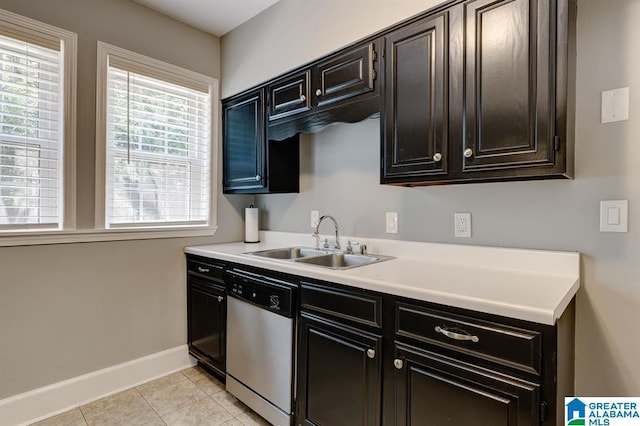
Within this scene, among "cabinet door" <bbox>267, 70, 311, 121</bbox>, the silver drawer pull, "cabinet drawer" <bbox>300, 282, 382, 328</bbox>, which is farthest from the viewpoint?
"cabinet door" <bbox>267, 70, 311, 121</bbox>

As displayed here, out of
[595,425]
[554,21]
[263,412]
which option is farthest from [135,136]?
[595,425]

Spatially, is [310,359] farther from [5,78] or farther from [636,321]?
[5,78]

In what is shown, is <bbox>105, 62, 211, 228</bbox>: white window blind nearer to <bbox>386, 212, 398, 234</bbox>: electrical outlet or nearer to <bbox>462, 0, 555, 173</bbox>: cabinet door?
<bbox>386, 212, 398, 234</bbox>: electrical outlet

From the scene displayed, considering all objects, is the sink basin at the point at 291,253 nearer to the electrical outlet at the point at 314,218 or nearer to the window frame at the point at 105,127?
the electrical outlet at the point at 314,218

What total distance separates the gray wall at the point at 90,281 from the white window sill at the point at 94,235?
44mm

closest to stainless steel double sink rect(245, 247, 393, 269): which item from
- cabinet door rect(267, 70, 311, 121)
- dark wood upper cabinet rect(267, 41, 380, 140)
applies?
dark wood upper cabinet rect(267, 41, 380, 140)

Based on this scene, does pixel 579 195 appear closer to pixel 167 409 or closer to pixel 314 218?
pixel 314 218

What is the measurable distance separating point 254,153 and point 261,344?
53.6 inches

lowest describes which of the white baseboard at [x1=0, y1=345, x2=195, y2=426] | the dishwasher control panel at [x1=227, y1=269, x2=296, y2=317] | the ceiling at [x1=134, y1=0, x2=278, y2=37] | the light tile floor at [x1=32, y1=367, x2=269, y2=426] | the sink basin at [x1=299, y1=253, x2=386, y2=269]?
the light tile floor at [x1=32, y1=367, x2=269, y2=426]

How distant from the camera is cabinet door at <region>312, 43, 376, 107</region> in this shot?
1.81 m

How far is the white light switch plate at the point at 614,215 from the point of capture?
1.35 meters

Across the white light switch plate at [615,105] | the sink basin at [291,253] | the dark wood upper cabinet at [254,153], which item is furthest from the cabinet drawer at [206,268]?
the white light switch plate at [615,105]

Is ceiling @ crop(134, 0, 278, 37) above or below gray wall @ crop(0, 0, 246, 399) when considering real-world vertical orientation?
above

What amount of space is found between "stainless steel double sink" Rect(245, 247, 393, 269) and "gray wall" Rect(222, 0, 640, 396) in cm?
19
